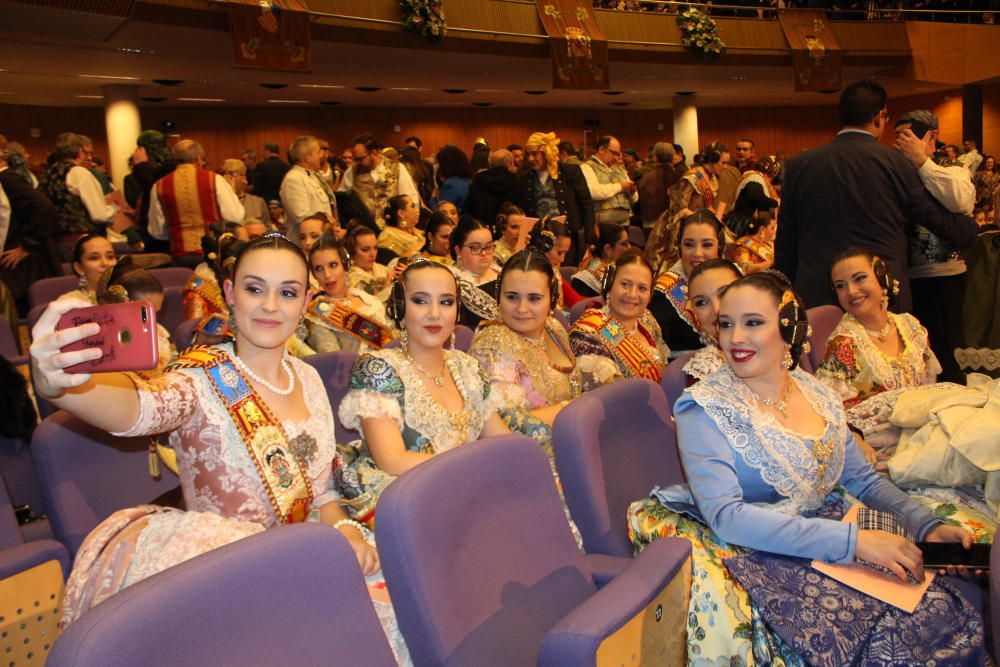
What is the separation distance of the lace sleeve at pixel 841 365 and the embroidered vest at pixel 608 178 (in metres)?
4.39

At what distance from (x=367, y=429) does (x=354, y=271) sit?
2.97 metres

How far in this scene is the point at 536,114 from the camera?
56.9 ft

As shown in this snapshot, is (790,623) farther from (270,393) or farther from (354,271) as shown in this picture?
(354,271)

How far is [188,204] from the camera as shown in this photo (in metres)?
6.12

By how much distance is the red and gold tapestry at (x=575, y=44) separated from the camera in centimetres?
1152

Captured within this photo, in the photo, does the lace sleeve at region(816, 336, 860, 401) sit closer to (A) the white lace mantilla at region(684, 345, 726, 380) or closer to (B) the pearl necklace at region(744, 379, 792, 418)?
(A) the white lace mantilla at region(684, 345, 726, 380)

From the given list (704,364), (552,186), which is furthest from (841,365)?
(552,186)

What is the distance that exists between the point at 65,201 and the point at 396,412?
4927 millimetres

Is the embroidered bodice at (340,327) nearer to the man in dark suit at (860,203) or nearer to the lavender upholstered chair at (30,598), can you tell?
the man in dark suit at (860,203)

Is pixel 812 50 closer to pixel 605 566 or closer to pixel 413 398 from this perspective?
pixel 413 398

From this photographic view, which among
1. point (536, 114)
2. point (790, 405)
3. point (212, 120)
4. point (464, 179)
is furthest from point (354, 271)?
point (536, 114)

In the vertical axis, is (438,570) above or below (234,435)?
below

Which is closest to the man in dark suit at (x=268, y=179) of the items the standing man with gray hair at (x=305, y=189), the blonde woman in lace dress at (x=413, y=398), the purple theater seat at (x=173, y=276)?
the standing man with gray hair at (x=305, y=189)

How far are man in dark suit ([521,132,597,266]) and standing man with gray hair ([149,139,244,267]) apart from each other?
2128 millimetres
